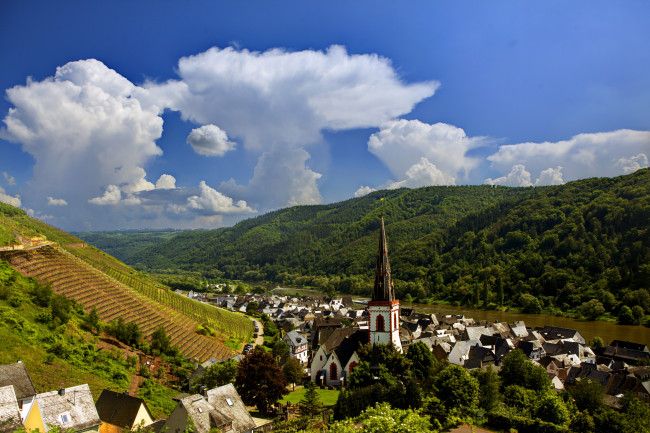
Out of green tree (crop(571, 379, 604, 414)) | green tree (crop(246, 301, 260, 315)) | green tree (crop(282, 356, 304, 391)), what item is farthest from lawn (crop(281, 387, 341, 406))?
green tree (crop(246, 301, 260, 315))

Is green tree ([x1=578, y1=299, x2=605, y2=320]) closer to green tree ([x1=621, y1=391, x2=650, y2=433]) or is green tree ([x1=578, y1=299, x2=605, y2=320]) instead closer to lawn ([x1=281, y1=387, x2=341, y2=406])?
green tree ([x1=621, y1=391, x2=650, y2=433])

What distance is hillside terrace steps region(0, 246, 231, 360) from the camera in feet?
136

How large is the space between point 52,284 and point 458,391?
39.5 metres

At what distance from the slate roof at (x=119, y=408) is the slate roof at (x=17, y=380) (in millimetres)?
5674

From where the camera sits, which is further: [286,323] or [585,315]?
[585,315]

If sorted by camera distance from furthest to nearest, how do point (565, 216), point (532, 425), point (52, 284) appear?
point (565, 216), point (52, 284), point (532, 425)

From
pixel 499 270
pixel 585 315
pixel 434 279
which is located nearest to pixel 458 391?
pixel 585 315

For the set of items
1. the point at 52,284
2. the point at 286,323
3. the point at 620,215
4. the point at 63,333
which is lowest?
the point at 286,323

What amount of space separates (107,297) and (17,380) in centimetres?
2925

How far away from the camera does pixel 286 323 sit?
78.2m

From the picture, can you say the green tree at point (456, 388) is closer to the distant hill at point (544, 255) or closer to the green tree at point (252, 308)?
the green tree at point (252, 308)

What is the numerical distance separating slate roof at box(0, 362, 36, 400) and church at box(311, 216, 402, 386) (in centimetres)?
2596

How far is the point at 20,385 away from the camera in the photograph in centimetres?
1838

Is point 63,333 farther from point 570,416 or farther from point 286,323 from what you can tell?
point 286,323
